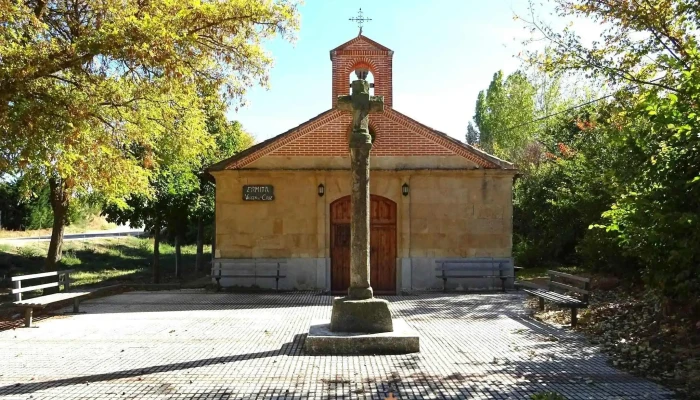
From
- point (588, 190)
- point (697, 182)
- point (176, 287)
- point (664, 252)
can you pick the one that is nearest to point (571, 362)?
point (664, 252)

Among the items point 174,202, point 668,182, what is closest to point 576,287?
point 668,182

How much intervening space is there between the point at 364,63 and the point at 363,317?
9936mm

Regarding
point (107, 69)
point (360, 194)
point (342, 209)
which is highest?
point (107, 69)

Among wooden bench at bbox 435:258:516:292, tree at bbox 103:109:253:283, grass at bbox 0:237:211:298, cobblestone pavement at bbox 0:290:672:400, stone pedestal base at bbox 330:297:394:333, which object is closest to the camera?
cobblestone pavement at bbox 0:290:672:400

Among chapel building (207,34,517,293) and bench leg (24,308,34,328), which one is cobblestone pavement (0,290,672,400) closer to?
bench leg (24,308,34,328)

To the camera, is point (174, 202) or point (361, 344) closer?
A: point (361, 344)

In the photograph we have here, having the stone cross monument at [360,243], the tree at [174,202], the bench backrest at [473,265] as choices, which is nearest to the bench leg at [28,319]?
the stone cross monument at [360,243]

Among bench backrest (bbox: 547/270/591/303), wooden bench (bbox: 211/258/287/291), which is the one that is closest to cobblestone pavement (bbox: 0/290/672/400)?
bench backrest (bbox: 547/270/591/303)

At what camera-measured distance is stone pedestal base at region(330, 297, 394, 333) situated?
7.65m

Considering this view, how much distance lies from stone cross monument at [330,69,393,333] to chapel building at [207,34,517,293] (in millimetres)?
6728

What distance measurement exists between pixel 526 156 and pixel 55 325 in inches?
1142

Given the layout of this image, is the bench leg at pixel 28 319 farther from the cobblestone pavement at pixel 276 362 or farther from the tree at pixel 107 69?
the tree at pixel 107 69

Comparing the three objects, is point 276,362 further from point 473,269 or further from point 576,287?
point 473,269

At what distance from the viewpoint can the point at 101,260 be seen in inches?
1143
